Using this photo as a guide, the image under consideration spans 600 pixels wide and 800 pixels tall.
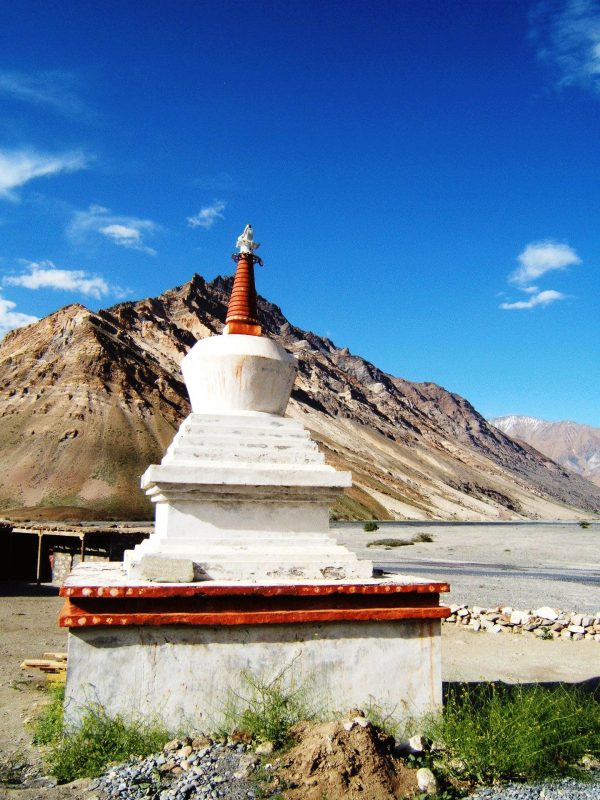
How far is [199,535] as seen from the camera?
707 cm

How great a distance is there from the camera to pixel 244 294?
8.88 meters

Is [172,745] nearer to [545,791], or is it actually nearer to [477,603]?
[545,791]

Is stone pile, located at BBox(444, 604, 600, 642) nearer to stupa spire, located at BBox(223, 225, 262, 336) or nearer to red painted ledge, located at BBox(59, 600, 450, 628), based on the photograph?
red painted ledge, located at BBox(59, 600, 450, 628)

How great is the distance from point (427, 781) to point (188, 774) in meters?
1.85

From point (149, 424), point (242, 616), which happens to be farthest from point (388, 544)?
point (149, 424)

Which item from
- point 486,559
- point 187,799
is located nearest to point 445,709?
point 187,799

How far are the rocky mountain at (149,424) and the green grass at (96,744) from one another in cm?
4895

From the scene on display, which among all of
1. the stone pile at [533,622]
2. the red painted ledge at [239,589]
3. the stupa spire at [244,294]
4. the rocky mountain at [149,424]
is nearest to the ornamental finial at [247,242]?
the stupa spire at [244,294]

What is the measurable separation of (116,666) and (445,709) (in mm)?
3184

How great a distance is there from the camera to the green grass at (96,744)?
545cm

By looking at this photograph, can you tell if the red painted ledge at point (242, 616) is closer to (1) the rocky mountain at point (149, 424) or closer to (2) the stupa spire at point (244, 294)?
(2) the stupa spire at point (244, 294)

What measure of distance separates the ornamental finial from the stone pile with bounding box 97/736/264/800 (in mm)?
5953

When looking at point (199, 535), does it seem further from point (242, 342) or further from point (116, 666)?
point (242, 342)

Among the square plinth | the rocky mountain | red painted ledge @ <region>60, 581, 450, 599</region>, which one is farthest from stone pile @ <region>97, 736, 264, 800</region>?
the rocky mountain
